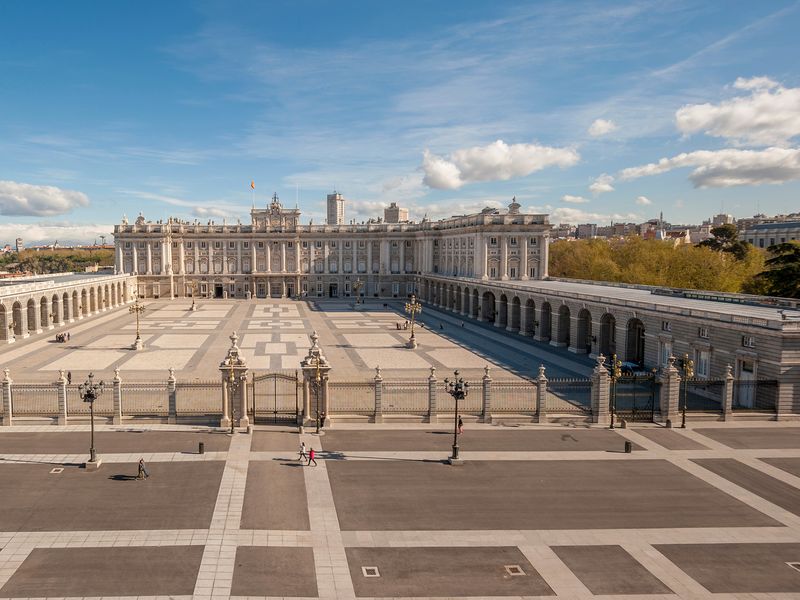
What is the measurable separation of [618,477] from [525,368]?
77.4 feet

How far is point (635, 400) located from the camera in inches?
1337

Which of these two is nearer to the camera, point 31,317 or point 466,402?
point 466,402

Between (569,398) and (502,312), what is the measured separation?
3854 centimetres

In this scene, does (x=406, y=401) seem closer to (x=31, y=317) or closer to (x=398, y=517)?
(x=398, y=517)

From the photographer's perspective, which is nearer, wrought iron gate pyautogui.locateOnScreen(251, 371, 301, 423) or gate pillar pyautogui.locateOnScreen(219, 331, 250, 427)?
gate pillar pyautogui.locateOnScreen(219, 331, 250, 427)

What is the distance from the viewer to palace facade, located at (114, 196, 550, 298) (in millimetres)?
114438

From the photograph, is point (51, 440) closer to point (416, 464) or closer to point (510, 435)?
point (416, 464)

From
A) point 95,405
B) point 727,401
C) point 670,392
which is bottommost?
point 95,405

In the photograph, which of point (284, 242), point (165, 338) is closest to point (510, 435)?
point (165, 338)

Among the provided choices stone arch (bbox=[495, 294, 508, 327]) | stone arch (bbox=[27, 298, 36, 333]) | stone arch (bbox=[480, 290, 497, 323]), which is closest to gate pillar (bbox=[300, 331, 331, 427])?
stone arch (bbox=[495, 294, 508, 327])

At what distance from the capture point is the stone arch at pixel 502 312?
7475 centimetres

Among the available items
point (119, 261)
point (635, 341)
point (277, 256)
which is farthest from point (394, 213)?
point (635, 341)

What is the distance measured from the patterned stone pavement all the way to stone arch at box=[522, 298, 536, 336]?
38.2m

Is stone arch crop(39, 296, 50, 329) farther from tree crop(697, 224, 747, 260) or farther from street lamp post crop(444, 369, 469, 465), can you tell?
tree crop(697, 224, 747, 260)
